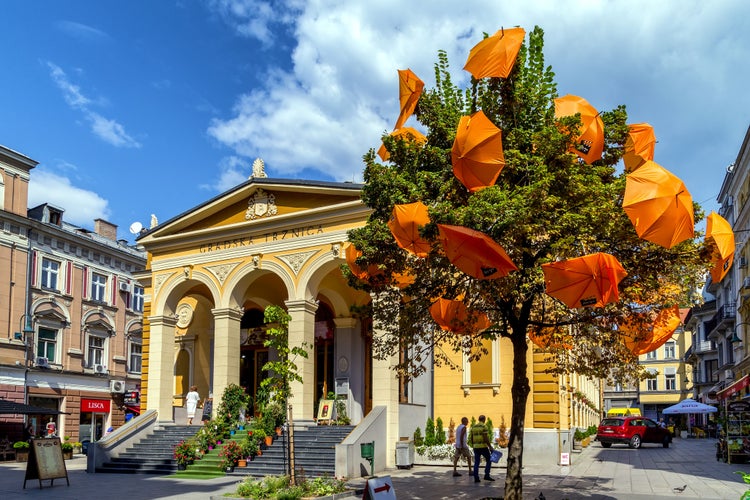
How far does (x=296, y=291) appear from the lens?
73.9 ft

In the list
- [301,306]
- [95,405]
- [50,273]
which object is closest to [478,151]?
[301,306]

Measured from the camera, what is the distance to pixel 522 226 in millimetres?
10320

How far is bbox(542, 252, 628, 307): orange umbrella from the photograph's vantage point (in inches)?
402

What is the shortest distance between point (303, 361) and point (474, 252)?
12.6 m

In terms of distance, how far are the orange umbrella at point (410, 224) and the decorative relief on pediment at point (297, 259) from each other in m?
11.2

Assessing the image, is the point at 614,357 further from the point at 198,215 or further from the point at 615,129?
the point at 198,215

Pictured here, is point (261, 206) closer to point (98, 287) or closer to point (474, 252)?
point (474, 252)

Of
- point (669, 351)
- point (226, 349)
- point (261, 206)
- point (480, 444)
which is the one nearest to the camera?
point (480, 444)

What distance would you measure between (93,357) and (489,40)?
3478 cm

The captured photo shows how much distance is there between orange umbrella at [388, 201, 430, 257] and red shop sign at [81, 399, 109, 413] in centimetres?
3232

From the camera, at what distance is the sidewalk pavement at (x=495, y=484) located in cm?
1488

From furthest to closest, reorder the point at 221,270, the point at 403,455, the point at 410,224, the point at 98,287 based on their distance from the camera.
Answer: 1. the point at 98,287
2. the point at 221,270
3. the point at 403,455
4. the point at 410,224

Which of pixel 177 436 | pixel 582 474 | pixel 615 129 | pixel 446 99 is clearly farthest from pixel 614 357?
pixel 177 436

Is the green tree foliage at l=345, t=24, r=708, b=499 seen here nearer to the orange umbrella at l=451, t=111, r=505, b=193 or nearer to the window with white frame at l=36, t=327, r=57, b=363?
the orange umbrella at l=451, t=111, r=505, b=193
